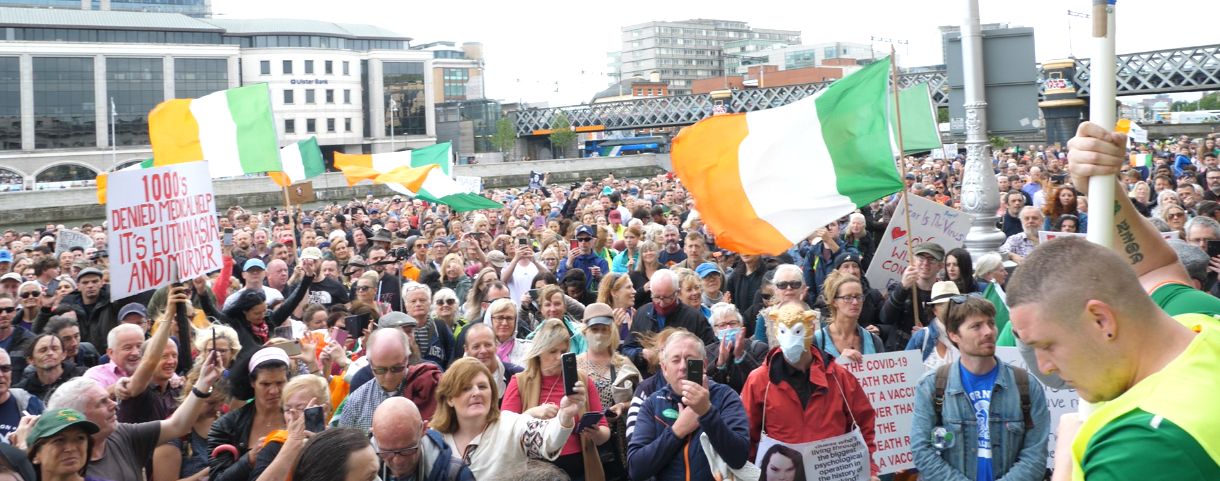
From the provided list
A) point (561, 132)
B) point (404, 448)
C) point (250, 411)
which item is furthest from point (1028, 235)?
point (561, 132)

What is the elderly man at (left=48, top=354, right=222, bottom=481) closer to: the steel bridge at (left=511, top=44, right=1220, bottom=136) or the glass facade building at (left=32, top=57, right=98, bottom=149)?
the steel bridge at (left=511, top=44, right=1220, bottom=136)

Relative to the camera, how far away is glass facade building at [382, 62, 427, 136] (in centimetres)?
9781

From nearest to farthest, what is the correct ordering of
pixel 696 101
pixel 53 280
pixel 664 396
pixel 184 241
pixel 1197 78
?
pixel 664 396
pixel 184 241
pixel 53 280
pixel 1197 78
pixel 696 101

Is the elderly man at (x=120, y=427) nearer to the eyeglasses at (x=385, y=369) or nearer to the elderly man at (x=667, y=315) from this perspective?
the eyeglasses at (x=385, y=369)

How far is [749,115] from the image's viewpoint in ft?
28.5

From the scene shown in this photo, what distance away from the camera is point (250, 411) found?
567cm

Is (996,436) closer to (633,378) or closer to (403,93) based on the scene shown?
(633,378)

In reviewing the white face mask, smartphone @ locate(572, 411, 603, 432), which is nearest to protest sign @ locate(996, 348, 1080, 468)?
the white face mask

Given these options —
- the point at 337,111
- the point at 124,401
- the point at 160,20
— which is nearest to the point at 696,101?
the point at 337,111

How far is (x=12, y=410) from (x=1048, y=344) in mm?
5531

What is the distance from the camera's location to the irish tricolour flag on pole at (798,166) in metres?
8.24

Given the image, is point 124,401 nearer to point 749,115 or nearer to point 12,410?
point 12,410

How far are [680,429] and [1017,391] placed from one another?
5.33ft

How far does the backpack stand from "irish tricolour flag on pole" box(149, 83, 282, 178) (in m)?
9.55
